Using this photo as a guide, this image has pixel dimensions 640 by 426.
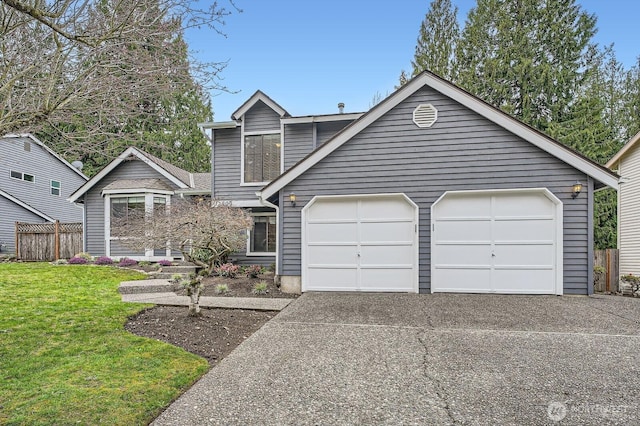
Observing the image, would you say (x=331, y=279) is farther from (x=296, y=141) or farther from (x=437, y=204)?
(x=296, y=141)

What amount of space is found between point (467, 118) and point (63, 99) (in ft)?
25.6

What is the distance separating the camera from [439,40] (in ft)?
72.0

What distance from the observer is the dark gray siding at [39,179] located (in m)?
18.1

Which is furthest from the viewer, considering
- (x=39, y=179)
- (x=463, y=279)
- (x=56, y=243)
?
(x=39, y=179)

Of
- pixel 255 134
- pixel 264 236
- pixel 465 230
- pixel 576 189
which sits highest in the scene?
pixel 255 134

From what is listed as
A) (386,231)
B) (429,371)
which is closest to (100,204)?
(386,231)

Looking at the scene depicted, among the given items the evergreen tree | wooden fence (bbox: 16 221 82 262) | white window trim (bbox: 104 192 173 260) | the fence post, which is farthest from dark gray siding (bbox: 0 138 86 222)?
the evergreen tree

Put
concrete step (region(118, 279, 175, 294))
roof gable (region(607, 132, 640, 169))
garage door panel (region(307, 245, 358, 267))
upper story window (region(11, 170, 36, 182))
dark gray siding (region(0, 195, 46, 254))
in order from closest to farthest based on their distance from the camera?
garage door panel (region(307, 245, 358, 267)) < concrete step (region(118, 279, 175, 294)) < roof gable (region(607, 132, 640, 169)) < dark gray siding (region(0, 195, 46, 254)) < upper story window (region(11, 170, 36, 182))

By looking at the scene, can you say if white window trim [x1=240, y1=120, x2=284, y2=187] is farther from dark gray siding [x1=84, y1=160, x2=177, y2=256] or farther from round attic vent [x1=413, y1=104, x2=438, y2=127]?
round attic vent [x1=413, y1=104, x2=438, y2=127]

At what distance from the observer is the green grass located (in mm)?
2965

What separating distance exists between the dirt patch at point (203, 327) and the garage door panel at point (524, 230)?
18.1ft

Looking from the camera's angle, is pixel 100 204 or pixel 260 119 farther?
pixel 100 204

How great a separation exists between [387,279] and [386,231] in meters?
1.19

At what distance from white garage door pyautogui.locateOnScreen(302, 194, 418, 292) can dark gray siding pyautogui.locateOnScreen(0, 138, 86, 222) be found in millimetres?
17432
